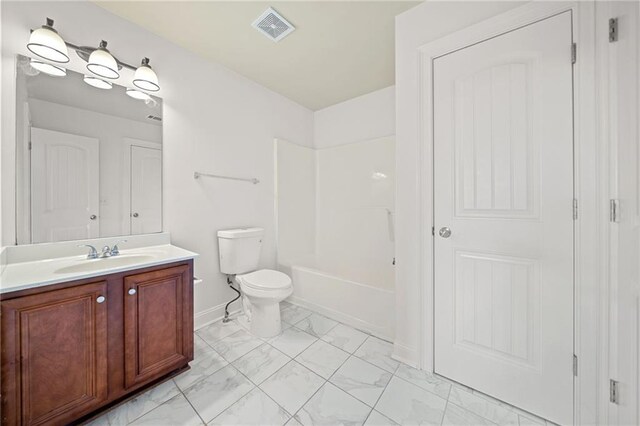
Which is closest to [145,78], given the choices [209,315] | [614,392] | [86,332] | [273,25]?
[273,25]

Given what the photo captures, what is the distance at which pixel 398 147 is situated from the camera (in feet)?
5.29

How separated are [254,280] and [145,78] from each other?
168cm

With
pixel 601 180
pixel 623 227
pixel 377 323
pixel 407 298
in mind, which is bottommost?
pixel 377 323

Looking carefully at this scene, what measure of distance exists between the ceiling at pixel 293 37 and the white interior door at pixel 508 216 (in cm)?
71

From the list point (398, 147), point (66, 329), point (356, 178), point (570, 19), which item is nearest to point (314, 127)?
point (356, 178)

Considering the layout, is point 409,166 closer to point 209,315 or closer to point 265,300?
point 265,300

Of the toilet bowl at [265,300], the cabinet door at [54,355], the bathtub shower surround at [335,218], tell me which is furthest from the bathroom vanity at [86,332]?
the bathtub shower surround at [335,218]

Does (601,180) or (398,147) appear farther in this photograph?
(398,147)

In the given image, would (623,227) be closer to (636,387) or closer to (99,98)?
(636,387)

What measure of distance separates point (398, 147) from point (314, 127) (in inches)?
76.0

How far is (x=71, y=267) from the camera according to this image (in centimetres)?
127

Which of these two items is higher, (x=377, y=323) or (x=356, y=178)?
(x=356, y=178)

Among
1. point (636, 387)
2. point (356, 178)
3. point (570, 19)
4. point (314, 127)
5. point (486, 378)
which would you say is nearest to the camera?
point (636, 387)

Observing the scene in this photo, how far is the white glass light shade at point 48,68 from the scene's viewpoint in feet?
4.36
